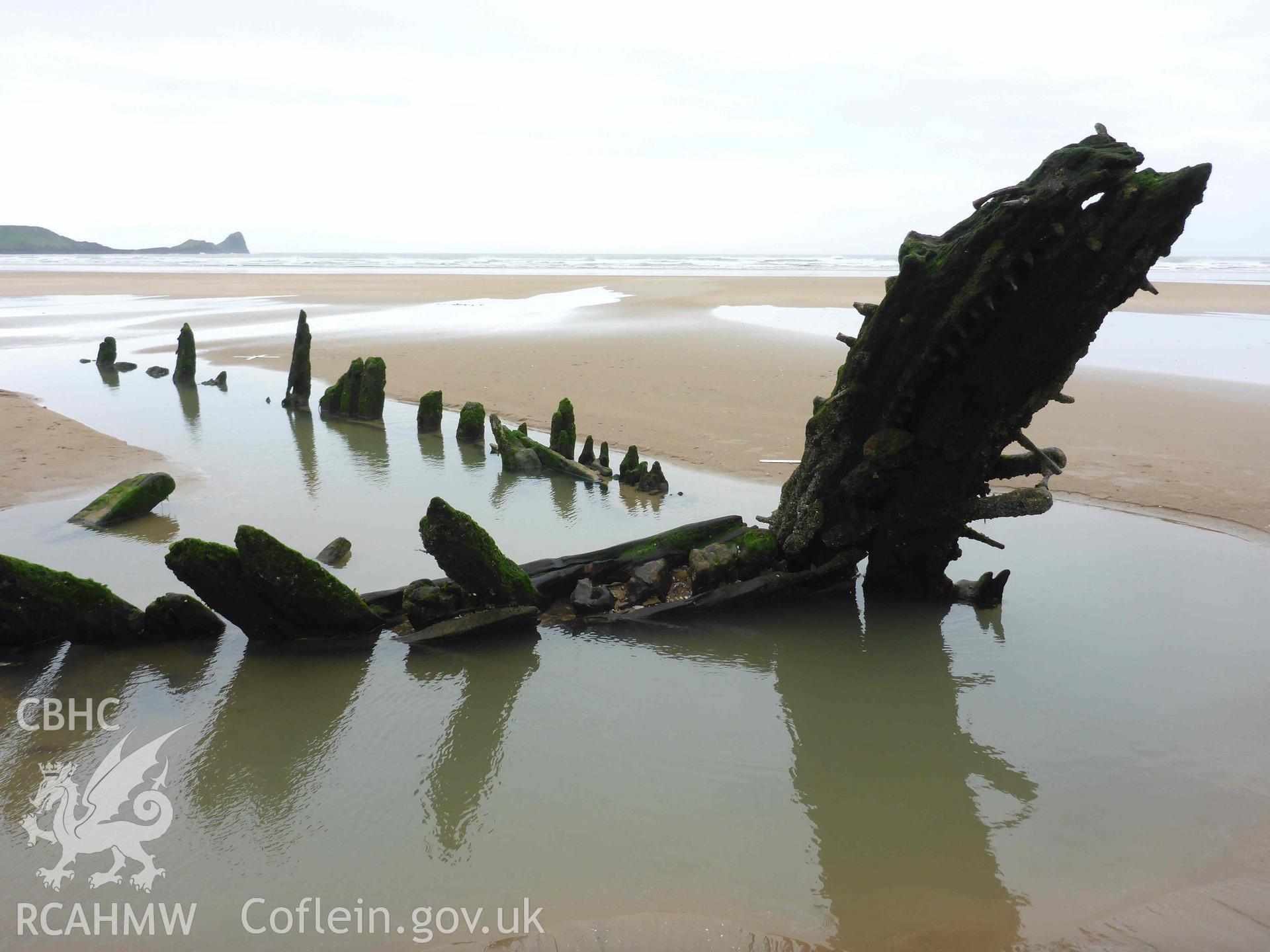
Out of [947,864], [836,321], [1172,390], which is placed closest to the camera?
[947,864]

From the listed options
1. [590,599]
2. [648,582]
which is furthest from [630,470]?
[590,599]

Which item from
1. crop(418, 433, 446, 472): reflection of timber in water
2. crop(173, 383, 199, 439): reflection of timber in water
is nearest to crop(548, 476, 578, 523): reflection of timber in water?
crop(418, 433, 446, 472): reflection of timber in water

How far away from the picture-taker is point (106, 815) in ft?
16.1

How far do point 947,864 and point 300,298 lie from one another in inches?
1890

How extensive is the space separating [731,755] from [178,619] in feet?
16.1

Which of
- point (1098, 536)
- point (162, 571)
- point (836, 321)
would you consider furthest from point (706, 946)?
point (836, 321)

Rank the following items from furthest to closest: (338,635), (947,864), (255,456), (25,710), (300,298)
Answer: (300,298) < (255,456) < (338,635) < (25,710) < (947,864)

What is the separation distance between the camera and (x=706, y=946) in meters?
4.03

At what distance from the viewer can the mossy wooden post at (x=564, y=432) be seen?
13.6 meters

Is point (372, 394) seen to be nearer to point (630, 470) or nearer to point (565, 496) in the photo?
point (565, 496)

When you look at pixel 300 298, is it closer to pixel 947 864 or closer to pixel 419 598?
pixel 419 598

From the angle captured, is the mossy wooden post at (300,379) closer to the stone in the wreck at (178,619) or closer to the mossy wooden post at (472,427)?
the mossy wooden post at (472,427)

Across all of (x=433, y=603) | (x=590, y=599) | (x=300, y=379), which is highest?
(x=300, y=379)

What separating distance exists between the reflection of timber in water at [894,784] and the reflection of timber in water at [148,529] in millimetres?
7511
